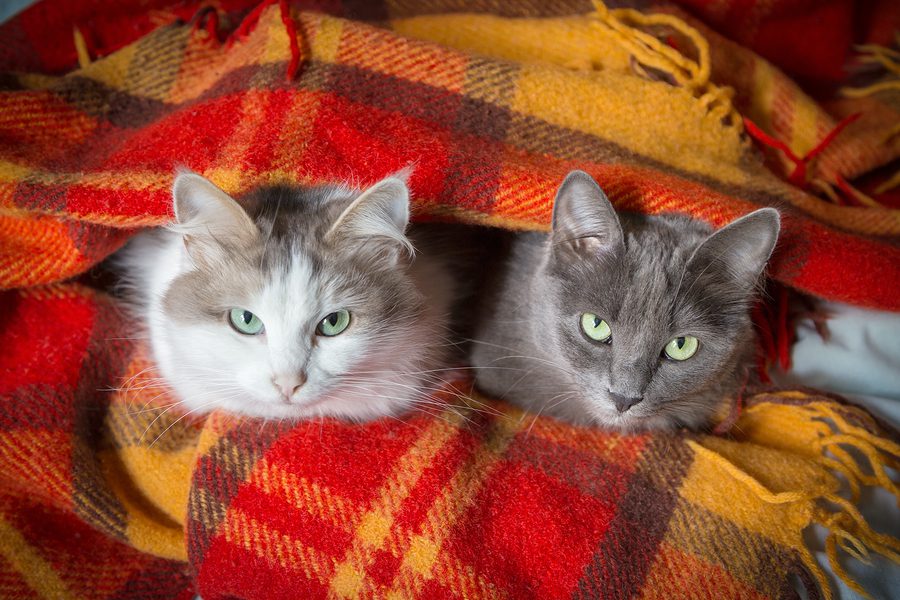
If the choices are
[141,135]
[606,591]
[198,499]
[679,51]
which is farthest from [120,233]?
[679,51]

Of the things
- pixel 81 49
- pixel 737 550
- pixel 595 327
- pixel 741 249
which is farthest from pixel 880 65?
pixel 81 49

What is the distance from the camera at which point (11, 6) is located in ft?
6.18

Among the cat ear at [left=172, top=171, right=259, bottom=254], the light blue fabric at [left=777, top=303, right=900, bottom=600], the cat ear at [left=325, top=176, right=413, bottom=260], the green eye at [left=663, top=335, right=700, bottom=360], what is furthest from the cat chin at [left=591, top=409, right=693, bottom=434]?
the cat ear at [left=172, top=171, right=259, bottom=254]

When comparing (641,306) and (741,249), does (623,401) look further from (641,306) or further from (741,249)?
(741,249)

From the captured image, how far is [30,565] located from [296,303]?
0.84m

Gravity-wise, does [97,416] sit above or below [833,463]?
below

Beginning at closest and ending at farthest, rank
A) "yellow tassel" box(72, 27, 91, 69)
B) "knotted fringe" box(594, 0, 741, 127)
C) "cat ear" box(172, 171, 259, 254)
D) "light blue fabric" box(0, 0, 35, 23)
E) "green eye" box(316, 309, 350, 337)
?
1. "cat ear" box(172, 171, 259, 254)
2. "green eye" box(316, 309, 350, 337)
3. "knotted fringe" box(594, 0, 741, 127)
4. "yellow tassel" box(72, 27, 91, 69)
5. "light blue fabric" box(0, 0, 35, 23)

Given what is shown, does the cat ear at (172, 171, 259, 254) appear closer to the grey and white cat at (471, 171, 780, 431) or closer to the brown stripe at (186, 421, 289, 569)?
the brown stripe at (186, 421, 289, 569)

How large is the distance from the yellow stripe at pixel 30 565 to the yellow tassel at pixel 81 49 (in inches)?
45.1

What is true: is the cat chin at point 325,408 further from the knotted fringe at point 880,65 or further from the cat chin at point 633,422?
the knotted fringe at point 880,65

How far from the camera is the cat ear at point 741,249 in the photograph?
1.25 m

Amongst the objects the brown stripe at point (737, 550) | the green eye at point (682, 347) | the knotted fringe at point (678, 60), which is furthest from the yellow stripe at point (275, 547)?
the knotted fringe at point (678, 60)

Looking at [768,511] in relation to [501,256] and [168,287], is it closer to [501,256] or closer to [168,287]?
[501,256]

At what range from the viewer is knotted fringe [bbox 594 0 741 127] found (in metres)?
1.62
